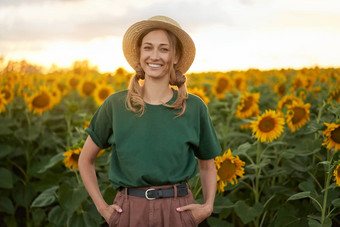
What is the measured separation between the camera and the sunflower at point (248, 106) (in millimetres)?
4523

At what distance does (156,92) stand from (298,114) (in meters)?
2.02

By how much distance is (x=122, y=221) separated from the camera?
7.43ft

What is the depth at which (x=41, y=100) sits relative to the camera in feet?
17.2

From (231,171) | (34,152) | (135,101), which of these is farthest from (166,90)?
(34,152)

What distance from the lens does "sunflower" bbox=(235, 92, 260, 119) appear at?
4523mm

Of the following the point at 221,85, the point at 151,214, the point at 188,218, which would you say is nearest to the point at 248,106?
the point at 221,85

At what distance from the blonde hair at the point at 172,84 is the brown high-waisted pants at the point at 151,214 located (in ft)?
1.43

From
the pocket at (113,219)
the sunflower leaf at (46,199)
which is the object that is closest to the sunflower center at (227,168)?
the pocket at (113,219)

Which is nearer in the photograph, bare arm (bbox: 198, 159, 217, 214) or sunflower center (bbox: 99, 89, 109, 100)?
bare arm (bbox: 198, 159, 217, 214)

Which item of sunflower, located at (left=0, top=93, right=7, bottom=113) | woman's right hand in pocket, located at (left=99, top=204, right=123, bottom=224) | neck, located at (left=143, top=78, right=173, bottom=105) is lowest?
woman's right hand in pocket, located at (left=99, top=204, right=123, bottom=224)

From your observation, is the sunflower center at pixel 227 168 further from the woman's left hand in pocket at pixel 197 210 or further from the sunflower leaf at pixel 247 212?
the woman's left hand in pocket at pixel 197 210

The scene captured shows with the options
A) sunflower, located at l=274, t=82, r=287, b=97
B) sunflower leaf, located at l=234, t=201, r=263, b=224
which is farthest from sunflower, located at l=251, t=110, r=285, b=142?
sunflower, located at l=274, t=82, r=287, b=97

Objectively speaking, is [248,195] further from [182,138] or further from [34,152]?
[34,152]

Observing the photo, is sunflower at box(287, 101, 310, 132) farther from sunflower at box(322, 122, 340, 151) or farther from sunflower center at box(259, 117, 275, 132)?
sunflower at box(322, 122, 340, 151)
